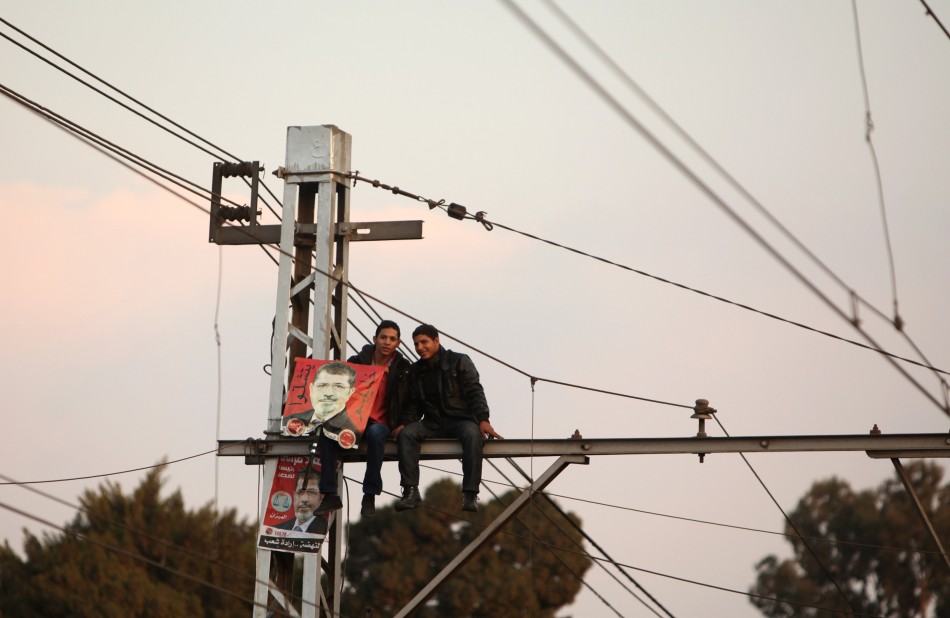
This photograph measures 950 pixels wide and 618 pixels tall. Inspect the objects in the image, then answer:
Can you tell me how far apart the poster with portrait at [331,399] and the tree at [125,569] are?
25.6 meters

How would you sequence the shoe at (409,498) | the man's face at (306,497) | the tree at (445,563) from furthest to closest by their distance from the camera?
the tree at (445,563) → the man's face at (306,497) → the shoe at (409,498)

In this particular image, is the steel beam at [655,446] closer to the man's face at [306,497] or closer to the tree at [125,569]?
the man's face at [306,497]

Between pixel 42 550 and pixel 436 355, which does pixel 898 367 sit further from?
pixel 42 550

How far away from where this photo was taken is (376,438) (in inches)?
395

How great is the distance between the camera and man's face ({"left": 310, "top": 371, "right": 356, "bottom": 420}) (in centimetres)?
1007

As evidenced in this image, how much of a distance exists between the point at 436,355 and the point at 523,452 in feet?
3.32

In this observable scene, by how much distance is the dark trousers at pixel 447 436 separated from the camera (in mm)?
9750

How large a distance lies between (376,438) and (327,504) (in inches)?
23.8

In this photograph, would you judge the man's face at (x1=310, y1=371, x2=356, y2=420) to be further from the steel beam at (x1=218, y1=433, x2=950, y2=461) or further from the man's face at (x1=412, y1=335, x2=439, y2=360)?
the man's face at (x1=412, y1=335, x2=439, y2=360)

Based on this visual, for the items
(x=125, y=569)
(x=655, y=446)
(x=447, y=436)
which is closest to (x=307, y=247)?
(x=447, y=436)

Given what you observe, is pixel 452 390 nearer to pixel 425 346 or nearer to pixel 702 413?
pixel 425 346

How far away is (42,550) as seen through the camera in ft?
124

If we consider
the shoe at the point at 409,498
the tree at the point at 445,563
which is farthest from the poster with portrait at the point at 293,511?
the tree at the point at 445,563

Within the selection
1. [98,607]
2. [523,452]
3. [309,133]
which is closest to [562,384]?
[523,452]
